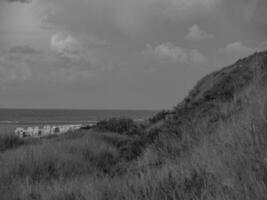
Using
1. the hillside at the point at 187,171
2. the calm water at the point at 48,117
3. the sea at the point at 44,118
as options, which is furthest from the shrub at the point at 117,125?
the calm water at the point at 48,117

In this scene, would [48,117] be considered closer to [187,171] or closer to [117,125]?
[117,125]

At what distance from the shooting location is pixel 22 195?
17.6ft

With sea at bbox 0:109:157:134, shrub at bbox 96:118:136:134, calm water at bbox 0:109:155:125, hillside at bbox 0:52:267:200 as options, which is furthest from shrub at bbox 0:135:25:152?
calm water at bbox 0:109:155:125

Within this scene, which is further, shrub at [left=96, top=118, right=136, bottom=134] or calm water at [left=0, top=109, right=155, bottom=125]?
calm water at [left=0, top=109, right=155, bottom=125]

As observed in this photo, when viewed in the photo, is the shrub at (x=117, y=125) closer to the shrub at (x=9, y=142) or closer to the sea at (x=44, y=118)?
the sea at (x=44, y=118)

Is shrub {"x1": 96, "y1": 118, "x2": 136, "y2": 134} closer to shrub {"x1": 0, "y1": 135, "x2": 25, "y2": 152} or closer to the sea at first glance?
the sea

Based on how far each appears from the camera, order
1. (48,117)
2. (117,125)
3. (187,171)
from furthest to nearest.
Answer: (48,117) < (117,125) < (187,171)

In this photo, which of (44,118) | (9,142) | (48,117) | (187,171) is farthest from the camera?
(48,117)

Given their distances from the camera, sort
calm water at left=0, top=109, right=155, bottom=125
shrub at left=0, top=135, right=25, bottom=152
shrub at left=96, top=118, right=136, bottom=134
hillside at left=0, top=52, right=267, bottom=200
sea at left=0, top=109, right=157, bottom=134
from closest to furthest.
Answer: hillside at left=0, top=52, right=267, bottom=200, shrub at left=0, top=135, right=25, bottom=152, shrub at left=96, top=118, right=136, bottom=134, sea at left=0, top=109, right=157, bottom=134, calm water at left=0, top=109, right=155, bottom=125

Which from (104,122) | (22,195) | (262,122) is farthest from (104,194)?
(104,122)

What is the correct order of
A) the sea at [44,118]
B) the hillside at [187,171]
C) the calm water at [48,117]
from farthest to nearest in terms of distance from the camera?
1. the calm water at [48,117]
2. the sea at [44,118]
3. the hillside at [187,171]

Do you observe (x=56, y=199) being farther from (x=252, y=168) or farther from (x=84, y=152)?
Answer: (x=84, y=152)

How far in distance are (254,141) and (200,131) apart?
12.7 ft

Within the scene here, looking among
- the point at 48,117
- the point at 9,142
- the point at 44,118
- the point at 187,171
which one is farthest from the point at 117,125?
the point at 48,117
